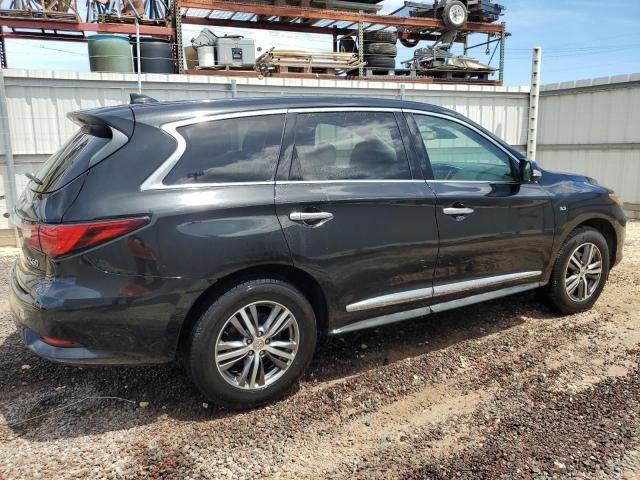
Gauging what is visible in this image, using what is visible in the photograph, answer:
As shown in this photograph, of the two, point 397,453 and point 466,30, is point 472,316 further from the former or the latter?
point 466,30

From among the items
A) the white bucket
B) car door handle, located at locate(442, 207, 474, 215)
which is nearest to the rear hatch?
car door handle, located at locate(442, 207, 474, 215)

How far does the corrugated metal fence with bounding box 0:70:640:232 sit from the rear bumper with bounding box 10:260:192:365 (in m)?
4.76

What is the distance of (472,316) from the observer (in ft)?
15.0

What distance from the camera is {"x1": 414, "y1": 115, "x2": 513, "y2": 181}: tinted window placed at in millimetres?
3729

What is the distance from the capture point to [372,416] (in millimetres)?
3018

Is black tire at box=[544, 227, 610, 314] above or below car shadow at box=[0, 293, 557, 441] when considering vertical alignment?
above

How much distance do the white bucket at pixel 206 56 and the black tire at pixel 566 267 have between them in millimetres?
12847

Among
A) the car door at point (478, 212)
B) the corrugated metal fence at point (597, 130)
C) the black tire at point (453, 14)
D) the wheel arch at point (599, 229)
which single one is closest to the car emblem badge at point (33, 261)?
the car door at point (478, 212)

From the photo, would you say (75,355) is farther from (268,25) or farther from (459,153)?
(268,25)

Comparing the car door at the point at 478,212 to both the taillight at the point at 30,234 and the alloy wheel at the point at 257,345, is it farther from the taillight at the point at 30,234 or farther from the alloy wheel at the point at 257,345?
the taillight at the point at 30,234

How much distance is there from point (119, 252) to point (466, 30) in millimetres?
22996

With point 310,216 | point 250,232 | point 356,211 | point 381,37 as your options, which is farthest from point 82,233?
point 381,37

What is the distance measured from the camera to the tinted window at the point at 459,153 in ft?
12.2

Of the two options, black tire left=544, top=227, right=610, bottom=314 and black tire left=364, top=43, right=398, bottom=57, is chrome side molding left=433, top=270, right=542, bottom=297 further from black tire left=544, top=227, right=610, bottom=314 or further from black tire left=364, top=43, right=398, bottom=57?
black tire left=364, top=43, right=398, bottom=57
